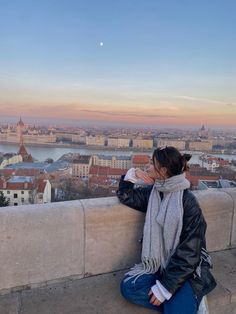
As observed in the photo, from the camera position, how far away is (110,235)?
2256 mm

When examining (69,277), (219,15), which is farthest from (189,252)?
(219,15)

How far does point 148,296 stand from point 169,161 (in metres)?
0.88

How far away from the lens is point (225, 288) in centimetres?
213

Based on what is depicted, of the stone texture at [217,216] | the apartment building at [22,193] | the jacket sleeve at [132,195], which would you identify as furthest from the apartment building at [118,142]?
the jacket sleeve at [132,195]

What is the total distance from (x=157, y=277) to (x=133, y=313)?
27 centimetres

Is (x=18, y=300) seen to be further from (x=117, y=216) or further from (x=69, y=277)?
(x=117, y=216)

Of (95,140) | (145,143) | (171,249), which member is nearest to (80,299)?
(171,249)

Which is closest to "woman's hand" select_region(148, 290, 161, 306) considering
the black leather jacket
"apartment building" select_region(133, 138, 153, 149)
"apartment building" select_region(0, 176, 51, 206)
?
the black leather jacket

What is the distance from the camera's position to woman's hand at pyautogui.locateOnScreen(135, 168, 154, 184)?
2.08 m

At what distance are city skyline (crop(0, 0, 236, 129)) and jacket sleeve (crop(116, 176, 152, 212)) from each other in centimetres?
842

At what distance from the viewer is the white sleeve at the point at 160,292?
1.70m

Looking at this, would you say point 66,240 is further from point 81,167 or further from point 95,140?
point 95,140

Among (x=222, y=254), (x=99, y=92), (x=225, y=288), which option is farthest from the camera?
(x=99, y=92)

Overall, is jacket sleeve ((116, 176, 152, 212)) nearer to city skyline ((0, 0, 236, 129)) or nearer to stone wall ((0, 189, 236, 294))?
stone wall ((0, 189, 236, 294))
